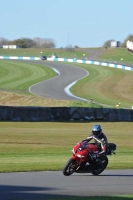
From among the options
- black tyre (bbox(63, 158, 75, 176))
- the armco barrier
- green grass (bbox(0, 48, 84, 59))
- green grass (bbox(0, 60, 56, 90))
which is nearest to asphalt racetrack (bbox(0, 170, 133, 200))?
black tyre (bbox(63, 158, 75, 176))

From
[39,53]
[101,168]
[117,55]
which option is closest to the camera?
[101,168]

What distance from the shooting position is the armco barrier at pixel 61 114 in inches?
1233

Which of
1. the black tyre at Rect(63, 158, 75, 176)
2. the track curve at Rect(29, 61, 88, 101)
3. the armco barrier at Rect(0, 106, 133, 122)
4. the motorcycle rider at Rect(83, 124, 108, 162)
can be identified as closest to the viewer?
the black tyre at Rect(63, 158, 75, 176)

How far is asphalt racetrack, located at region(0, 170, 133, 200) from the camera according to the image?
41.3 feet

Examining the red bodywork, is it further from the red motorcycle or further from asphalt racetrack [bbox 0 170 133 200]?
asphalt racetrack [bbox 0 170 133 200]

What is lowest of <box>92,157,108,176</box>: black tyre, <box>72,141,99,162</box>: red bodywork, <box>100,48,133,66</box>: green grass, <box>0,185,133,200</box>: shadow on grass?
<box>100,48,133,66</box>: green grass

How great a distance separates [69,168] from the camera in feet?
49.7

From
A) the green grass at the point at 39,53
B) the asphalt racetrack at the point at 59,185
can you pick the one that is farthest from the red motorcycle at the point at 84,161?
the green grass at the point at 39,53

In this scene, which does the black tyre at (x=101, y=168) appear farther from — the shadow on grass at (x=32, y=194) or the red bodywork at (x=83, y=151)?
the shadow on grass at (x=32, y=194)

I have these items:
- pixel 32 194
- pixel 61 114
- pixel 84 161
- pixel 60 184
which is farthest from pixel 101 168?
pixel 61 114

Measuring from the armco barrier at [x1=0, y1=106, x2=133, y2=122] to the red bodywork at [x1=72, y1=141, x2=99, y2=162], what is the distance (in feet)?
52.0

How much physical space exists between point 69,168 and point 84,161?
0.41m

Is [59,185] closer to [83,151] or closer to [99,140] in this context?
[83,151]

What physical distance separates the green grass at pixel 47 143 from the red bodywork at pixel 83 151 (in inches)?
66.5
